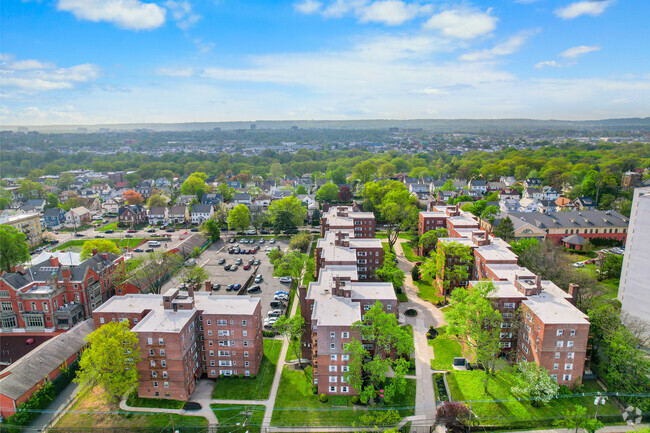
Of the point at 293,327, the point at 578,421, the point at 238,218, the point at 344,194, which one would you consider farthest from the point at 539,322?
the point at 344,194

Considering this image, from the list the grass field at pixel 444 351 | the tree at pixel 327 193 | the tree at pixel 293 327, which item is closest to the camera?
the tree at pixel 293 327

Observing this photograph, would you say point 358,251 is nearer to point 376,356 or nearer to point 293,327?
point 293,327

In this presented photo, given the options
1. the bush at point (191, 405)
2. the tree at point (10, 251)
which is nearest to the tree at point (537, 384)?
the bush at point (191, 405)

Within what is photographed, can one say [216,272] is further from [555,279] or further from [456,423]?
[555,279]

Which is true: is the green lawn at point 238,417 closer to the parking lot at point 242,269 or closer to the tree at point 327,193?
the parking lot at point 242,269

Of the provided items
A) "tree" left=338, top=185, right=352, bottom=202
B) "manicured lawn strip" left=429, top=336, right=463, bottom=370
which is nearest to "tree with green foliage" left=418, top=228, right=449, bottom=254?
"manicured lawn strip" left=429, top=336, right=463, bottom=370
